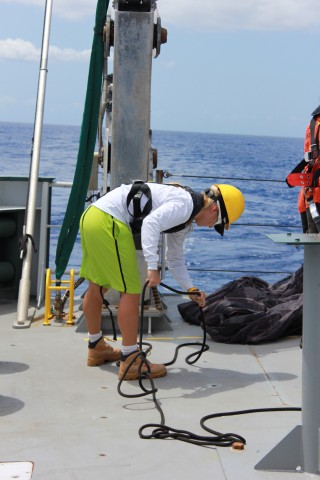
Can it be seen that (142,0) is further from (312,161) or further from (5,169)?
(5,169)

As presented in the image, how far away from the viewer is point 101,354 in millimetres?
5637

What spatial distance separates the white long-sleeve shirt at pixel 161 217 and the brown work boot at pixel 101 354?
661 millimetres

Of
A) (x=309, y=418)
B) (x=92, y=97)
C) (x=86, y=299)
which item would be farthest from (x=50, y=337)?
(x=309, y=418)

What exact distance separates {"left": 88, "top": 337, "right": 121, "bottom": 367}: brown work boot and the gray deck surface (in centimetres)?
5

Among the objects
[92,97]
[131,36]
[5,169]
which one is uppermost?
[131,36]

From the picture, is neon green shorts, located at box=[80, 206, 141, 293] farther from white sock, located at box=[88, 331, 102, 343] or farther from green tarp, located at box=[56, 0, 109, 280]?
green tarp, located at box=[56, 0, 109, 280]

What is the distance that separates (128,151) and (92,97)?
0.87 m

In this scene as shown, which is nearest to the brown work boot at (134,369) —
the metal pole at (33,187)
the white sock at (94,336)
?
the white sock at (94,336)

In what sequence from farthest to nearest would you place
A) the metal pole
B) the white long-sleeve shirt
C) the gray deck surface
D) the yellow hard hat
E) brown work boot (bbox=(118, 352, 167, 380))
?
the metal pole, brown work boot (bbox=(118, 352, 167, 380)), the yellow hard hat, the white long-sleeve shirt, the gray deck surface

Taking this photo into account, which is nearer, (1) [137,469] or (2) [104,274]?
(1) [137,469]

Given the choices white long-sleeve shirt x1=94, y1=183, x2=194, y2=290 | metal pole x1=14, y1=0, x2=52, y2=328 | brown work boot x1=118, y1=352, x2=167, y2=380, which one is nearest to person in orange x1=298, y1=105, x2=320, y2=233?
white long-sleeve shirt x1=94, y1=183, x2=194, y2=290

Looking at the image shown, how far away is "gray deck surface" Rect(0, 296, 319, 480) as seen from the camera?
153 inches

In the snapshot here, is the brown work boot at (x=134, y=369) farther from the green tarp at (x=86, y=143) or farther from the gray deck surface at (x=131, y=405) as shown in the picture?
the green tarp at (x=86, y=143)

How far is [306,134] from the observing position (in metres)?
5.89
